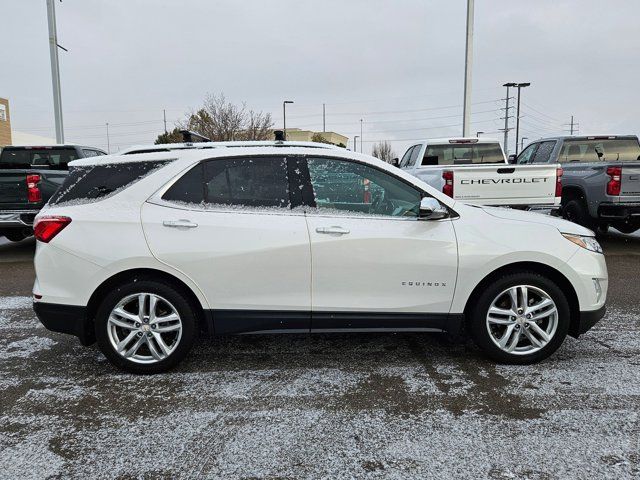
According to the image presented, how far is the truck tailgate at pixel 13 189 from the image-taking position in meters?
8.34

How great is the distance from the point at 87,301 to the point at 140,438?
1.20 metres

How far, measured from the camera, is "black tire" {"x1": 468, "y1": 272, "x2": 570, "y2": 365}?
12.6 feet

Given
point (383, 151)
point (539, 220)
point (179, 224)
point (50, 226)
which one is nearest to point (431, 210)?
point (539, 220)

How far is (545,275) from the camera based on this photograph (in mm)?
3977

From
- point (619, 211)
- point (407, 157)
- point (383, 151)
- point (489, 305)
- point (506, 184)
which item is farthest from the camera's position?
point (383, 151)

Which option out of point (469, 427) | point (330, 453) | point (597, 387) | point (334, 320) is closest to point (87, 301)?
point (334, 320)

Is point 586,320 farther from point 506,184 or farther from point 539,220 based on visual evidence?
point 506,184

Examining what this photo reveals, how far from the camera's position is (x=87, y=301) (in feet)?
12.3

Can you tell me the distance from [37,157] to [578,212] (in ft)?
33.4

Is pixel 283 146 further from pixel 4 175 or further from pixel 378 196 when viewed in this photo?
pixel 4 175

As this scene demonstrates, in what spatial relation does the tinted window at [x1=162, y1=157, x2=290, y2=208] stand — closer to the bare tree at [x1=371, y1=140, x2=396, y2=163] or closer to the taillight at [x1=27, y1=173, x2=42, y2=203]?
the taillight at [x1=27, y1=173, x2=42, y2=203]

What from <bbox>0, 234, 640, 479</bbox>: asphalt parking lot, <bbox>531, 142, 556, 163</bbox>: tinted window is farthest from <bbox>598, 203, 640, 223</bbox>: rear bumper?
<bbox>0, 234, 640, 479</bbox>: asphalt parking lot

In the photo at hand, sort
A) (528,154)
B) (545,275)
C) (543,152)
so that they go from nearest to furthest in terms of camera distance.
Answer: (545,275)
(543,152)
(528,154)

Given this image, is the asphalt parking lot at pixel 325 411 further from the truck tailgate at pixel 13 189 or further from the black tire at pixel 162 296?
the truck tailgate at pixel 13 189
